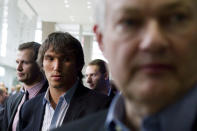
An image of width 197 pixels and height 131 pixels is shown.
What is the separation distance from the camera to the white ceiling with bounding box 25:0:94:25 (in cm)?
1063

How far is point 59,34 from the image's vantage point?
2176 millimetres

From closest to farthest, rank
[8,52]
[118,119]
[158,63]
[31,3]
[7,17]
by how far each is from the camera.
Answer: [158,63] < [118,119] < [7,17] < [8,52] < [31,3]

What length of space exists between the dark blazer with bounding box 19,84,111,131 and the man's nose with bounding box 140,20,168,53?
115cm

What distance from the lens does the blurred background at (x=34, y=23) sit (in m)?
7.98

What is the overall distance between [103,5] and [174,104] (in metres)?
0.42

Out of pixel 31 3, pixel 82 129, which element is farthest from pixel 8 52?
pixel 82 129

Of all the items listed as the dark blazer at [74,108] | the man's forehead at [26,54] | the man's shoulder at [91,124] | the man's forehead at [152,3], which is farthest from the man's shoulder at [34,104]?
the man's forehead at [152,3]

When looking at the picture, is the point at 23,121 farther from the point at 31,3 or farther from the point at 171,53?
the point at 31,3

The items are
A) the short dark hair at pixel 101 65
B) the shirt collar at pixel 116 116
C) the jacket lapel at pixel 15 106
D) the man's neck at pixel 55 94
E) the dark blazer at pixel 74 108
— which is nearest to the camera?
the shirt collar at pixel 116 116

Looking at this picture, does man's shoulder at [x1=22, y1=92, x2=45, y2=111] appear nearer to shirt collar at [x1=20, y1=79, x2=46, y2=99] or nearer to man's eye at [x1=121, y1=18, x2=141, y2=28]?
shirt collar at [x1=20, y1=79, x2=46, y2=99]

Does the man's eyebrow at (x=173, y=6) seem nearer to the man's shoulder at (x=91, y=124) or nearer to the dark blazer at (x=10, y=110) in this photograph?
the man's shoulder at (x=91, y=124)

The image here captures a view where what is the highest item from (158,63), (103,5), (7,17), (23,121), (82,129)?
(7,17)

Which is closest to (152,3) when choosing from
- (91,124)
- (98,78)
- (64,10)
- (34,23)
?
(91,124)

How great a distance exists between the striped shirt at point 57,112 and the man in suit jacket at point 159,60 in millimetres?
1099
